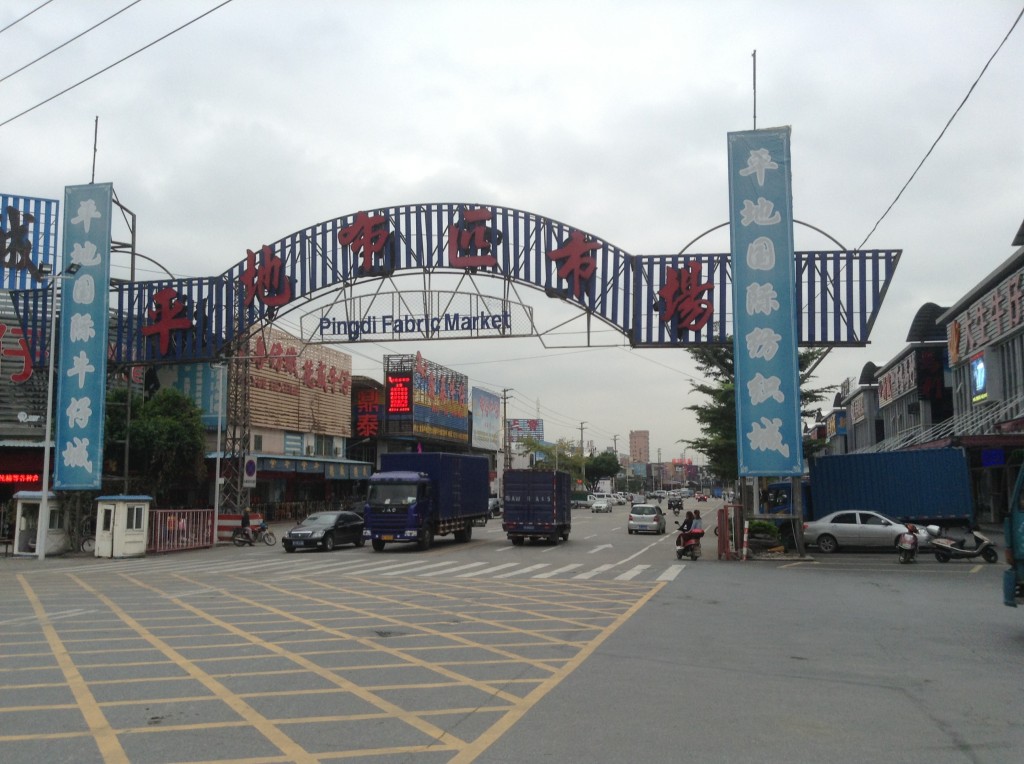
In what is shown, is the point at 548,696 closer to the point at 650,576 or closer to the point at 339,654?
the point at 339,654

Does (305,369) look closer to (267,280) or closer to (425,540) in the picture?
(267,280)

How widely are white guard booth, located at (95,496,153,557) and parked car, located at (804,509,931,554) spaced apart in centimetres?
2157

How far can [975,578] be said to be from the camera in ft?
66.8

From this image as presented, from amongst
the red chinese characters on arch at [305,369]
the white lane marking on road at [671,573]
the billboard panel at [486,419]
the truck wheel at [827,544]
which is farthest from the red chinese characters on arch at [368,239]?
the billboard panel at [486,419]

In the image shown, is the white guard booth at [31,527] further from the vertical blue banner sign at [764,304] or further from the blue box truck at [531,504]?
the vertical blue banner sign at [764,304]

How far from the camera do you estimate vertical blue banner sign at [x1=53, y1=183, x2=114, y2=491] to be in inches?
1168

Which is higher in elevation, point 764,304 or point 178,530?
point 764,304

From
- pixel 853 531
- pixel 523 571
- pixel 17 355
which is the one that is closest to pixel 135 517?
pixel 17 355

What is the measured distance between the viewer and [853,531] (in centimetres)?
2756

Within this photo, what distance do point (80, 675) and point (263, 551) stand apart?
2286 centimetres

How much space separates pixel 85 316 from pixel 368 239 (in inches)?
403

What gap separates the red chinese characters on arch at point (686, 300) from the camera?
89.8 ft

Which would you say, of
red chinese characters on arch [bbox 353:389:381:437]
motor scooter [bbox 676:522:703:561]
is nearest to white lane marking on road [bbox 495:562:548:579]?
motor scooter [bbox 676:522:703:561]

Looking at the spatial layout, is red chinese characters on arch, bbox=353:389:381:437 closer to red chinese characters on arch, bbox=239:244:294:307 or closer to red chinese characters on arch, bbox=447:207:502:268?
red chinese characters on arch, bbox=239:244:294:307
